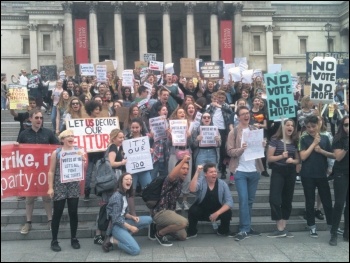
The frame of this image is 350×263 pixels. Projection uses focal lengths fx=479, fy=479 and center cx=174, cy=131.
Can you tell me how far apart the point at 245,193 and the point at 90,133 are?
3.34 m

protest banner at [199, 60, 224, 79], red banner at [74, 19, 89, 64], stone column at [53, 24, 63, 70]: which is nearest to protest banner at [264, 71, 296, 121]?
protest banner at [199, 60, 224, 79]

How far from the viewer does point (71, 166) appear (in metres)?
7.93

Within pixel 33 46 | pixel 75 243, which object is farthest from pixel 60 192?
pixel 33 46

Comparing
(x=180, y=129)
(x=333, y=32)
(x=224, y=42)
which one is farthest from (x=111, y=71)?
(x=333, y=32)

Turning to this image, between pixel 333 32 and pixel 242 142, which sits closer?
pixel 242 142

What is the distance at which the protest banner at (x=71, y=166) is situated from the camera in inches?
309

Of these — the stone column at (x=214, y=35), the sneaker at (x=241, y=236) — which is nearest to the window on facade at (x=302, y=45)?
the stone column at (x=214, y=35)

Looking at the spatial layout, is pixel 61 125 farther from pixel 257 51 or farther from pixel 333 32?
pixel 333 32

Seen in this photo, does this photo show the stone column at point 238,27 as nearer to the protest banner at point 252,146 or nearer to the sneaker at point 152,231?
the protest banner at point 252,146

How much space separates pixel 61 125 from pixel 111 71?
9802 millimetres

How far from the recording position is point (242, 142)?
28.5ft

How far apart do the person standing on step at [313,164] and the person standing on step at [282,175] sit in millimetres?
189

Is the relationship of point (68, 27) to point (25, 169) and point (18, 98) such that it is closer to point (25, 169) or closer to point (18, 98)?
point (18, 98)

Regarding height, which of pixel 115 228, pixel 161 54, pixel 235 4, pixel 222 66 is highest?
pixel 235 4
